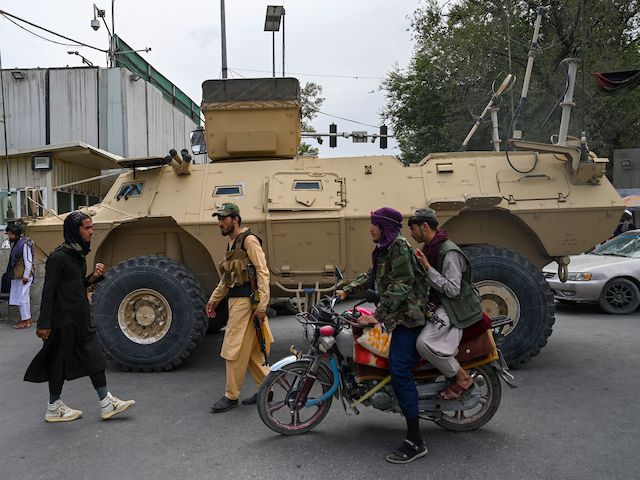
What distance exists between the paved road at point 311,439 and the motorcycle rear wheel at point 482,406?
0.08 meters

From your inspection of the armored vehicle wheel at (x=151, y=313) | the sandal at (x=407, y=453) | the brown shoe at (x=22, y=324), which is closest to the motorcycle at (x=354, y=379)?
the sandal at (x=407, y=453)

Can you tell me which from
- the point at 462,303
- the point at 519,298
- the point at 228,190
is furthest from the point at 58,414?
the point at 519,298

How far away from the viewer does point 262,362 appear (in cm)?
533

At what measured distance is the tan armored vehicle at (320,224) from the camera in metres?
6.36

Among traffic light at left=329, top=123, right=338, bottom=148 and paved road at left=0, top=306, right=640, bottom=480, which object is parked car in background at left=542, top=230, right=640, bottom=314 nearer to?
paved road at left=0, top=306, right=640, bottom=480

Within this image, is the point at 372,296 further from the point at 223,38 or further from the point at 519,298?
the point at 223,38

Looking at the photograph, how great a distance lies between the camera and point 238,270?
5.16 metres

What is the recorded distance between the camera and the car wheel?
977 cm

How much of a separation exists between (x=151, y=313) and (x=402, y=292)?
355 cm

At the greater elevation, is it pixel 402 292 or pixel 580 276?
pixel 402 292

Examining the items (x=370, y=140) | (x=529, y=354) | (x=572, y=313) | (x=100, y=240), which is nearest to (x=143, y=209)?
(x=100, y=240)

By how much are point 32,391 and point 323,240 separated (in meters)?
3.31

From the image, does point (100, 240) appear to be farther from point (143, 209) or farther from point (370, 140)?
point (370, 140)

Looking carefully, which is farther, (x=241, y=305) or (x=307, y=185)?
(x=307, y=185)
